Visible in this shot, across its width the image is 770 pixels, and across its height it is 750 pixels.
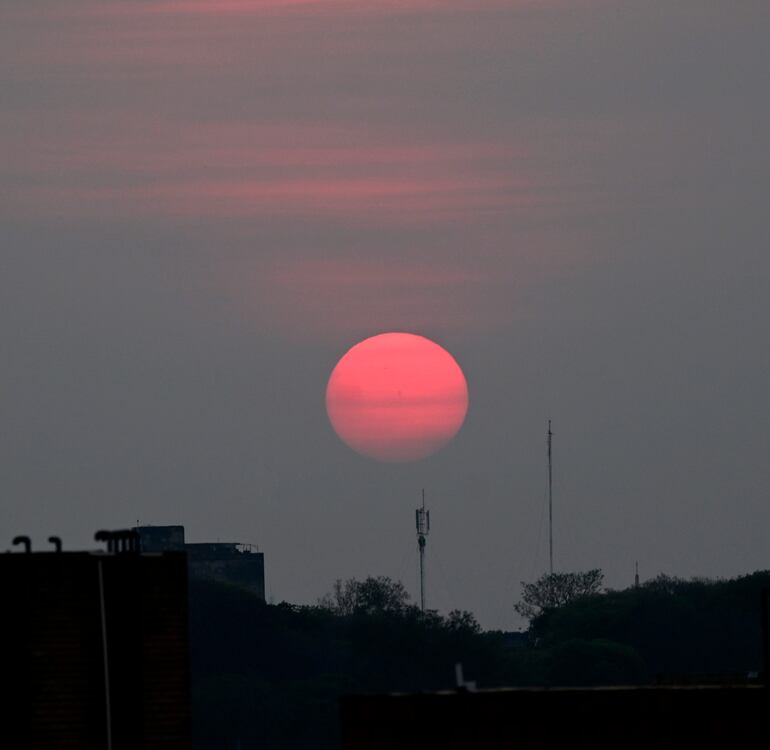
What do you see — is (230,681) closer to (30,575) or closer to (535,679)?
(535,679)

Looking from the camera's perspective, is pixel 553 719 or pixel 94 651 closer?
pixel 553 719

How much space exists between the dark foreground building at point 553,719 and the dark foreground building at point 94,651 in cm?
434

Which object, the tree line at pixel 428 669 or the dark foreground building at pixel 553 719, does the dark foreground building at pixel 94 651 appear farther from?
the tree line at pixel 428 669

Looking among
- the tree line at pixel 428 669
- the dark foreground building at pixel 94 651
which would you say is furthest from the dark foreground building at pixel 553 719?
the tree line at pixel 428 669

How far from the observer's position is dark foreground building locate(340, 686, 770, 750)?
47469mm

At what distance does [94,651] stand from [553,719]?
34.9 feet

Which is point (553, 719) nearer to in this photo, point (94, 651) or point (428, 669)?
point (94, 651)

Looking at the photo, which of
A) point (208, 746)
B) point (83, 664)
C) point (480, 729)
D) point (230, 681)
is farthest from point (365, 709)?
point (230, 681)

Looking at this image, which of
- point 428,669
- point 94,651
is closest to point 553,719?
point 94,651

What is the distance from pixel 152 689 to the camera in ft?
164

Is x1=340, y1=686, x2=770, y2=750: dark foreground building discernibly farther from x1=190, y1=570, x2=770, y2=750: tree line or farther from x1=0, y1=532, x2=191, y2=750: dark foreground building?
x1=190, y1=570, x2=770, y2=750: tree line

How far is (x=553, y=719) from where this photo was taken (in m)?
48.9

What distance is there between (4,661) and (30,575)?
2.09m

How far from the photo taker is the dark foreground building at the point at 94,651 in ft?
160
